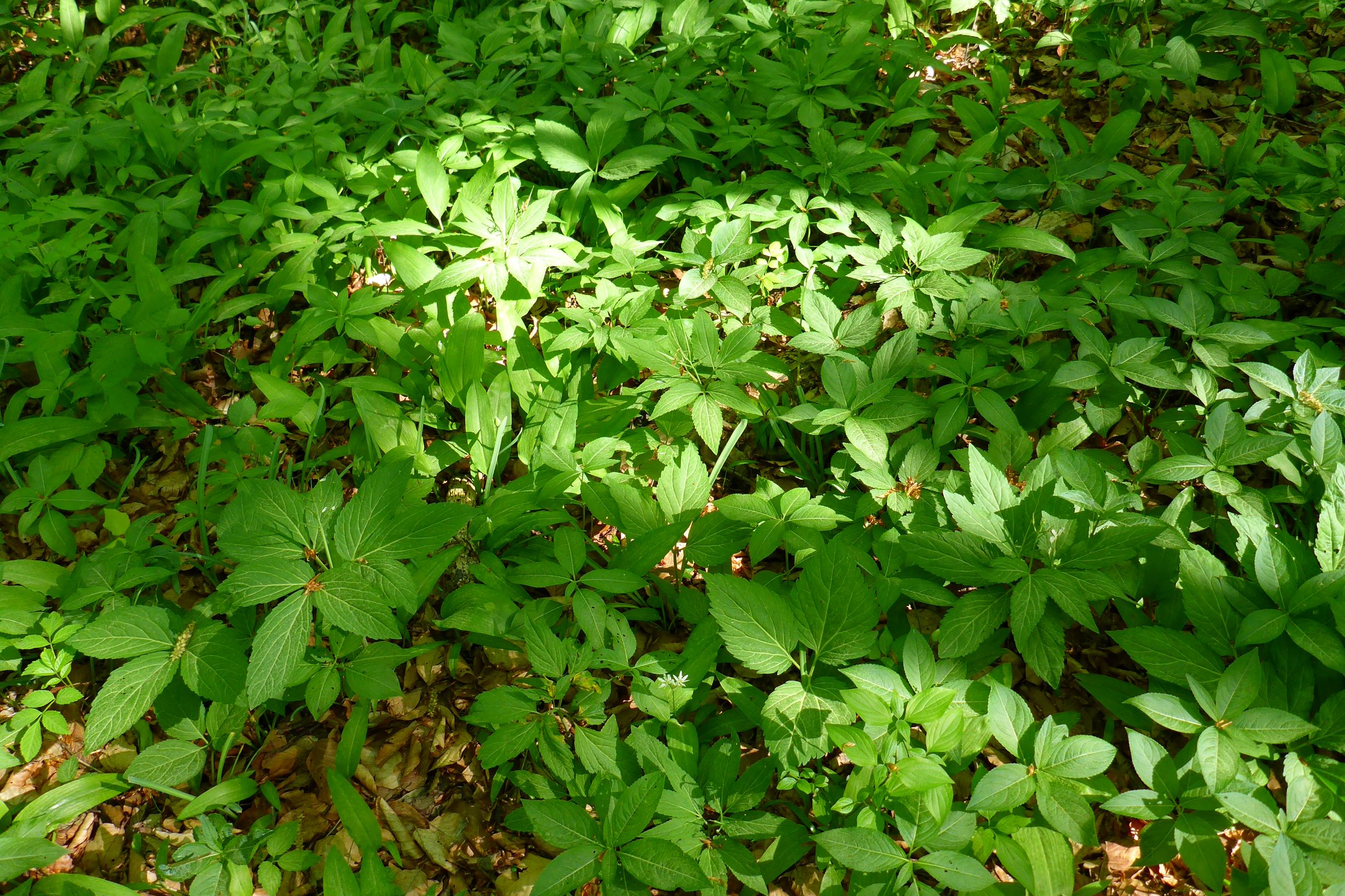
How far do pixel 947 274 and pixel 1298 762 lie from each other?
149cm

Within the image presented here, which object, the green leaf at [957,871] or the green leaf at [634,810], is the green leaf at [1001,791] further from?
the green leaf at [634,810]

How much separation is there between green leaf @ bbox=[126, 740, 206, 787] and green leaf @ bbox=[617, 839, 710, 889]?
44.6 inches

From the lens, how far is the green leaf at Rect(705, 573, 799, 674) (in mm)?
1701

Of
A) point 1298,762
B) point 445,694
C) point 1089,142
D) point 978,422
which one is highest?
point 1089,142

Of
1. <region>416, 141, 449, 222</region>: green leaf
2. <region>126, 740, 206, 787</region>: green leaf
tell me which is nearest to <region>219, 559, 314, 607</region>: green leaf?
<region>126, 740, 206, 787</region>: green leaf

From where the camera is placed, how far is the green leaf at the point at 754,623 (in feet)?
5.58

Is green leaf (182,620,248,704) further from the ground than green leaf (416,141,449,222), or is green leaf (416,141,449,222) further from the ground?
green leaf (416,141,449,222)

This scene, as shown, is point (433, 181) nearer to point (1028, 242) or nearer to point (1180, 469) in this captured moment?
point (1028, 242)

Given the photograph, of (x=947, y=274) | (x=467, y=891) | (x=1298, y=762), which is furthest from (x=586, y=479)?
(x=1298, y=762)

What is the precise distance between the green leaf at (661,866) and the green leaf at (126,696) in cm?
114

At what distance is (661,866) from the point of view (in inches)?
59.6

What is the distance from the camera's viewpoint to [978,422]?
2.35m

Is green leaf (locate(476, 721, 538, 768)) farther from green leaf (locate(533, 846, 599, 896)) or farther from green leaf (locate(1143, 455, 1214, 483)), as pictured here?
green leaf (locate(1143, 455, 1214, 483))

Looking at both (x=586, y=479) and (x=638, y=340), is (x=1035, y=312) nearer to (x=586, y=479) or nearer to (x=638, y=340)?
(x=638, y=340)
